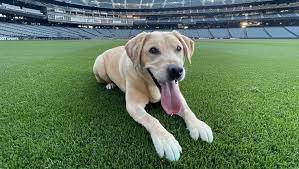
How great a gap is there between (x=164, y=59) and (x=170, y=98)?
40 centimetres

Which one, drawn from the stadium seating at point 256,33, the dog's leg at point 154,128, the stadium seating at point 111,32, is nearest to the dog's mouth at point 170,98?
the dog's leg at point 154,128

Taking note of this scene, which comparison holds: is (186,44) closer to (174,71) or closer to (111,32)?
(174,71)

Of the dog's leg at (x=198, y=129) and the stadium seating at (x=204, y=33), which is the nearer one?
the dog's leg at (x=198, y=129)

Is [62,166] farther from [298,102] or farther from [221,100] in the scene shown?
[298,102]

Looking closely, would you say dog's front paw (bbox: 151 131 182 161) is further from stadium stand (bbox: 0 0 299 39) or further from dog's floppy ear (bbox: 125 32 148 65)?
stadium stand (bbox: 0 0 299 39)

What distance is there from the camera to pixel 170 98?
274 centimetres

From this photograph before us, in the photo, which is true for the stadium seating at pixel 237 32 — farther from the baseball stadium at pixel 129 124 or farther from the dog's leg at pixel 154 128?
the dog's leg at pixel 154 128

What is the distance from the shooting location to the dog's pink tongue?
2713 millimetres

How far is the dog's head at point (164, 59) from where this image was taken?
259 cm

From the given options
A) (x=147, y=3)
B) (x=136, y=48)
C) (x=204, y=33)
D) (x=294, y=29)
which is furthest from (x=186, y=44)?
(x=147, y=3)

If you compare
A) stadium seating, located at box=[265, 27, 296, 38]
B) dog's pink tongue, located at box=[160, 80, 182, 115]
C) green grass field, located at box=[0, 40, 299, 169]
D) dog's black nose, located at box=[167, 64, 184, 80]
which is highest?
stadium seating, located at box=[265, 27, 296, 38]

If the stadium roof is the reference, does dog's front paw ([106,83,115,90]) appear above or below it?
below

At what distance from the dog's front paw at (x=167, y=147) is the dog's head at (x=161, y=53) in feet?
2.14

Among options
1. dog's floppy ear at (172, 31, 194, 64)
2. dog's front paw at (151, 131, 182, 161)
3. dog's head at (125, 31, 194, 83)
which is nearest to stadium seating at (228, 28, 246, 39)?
dog's floppy ear at (172, 31, 194, 64)
